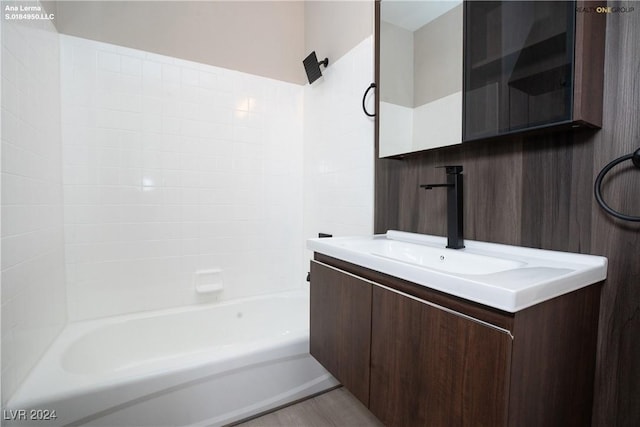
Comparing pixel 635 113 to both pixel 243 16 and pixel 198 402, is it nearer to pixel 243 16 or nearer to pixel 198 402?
pixel 198 402

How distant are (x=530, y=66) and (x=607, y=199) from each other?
0.46 metres

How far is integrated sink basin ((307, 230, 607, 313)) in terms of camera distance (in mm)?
639

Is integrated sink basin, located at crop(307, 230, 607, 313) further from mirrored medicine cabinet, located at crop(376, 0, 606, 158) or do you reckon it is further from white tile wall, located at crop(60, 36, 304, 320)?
white tile wall, located at crop(60, 36, 304, 320)

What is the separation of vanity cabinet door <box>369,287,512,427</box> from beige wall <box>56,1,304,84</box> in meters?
1.92

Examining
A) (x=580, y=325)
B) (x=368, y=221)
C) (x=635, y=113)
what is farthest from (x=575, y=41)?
(x=368, y=221)

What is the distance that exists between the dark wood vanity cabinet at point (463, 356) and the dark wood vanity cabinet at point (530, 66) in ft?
1.70

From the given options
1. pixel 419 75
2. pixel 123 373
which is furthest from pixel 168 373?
pixel 419 75

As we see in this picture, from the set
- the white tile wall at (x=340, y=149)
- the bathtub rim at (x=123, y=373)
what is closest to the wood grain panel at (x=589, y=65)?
the white tile wall at (x=340, y=149)

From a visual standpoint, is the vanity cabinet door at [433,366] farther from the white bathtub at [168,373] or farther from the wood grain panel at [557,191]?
the white bathtub at [168,373]

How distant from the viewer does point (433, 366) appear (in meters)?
0.76

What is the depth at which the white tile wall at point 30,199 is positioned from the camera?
3.48 feet

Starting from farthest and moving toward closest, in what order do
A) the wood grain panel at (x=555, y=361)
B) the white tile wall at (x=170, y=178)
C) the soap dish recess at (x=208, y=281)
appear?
1. the soap dish recess at (x=208, y=281)
2. the white tile wall at (x=170, y=178)
3. the wood grain panel at (x=555, y=361)

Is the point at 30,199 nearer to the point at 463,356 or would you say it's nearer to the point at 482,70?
the point at 463,356

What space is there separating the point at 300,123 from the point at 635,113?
1.90 meters
